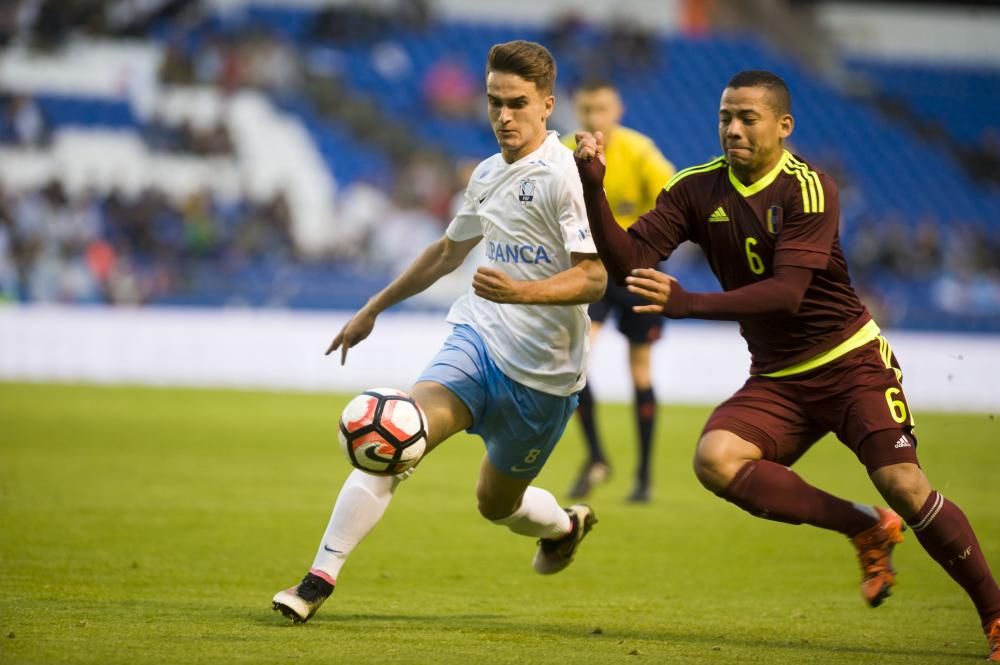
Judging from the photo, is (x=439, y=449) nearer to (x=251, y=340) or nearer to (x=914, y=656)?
(x=251, y=340)

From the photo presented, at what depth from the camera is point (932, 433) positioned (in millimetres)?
17094

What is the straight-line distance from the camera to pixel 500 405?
19.9 ft

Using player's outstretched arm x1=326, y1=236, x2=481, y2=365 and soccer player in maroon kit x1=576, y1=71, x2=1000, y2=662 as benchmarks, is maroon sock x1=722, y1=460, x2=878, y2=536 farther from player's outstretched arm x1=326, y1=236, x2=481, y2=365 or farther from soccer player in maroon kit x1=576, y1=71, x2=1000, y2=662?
player's outstretched arm x1=326, y1=236, x2=481, y2=365

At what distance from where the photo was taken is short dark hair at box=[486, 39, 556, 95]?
232 inches

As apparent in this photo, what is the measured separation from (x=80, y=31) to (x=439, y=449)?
17751 millimetres

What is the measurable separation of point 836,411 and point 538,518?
156 centimetres

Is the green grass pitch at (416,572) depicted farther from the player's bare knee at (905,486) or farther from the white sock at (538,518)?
the player's bare knee at (905,486)

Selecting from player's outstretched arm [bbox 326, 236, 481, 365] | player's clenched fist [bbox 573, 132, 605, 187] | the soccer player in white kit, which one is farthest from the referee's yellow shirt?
player's clenched fist [bbox 573, 132, 605, 187]

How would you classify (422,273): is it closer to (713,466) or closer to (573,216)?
(573,216)

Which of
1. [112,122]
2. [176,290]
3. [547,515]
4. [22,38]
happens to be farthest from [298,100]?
[547,515]

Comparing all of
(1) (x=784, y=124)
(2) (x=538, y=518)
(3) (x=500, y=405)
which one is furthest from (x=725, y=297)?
(2) (x=538, y=518)

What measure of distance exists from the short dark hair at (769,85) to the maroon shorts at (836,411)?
1038 mm

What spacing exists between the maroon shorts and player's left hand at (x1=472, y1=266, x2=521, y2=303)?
3.52ft

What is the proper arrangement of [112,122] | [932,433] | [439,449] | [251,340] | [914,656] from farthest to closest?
[112,122], [251,340], [932,433], [439,449], [914,656]
